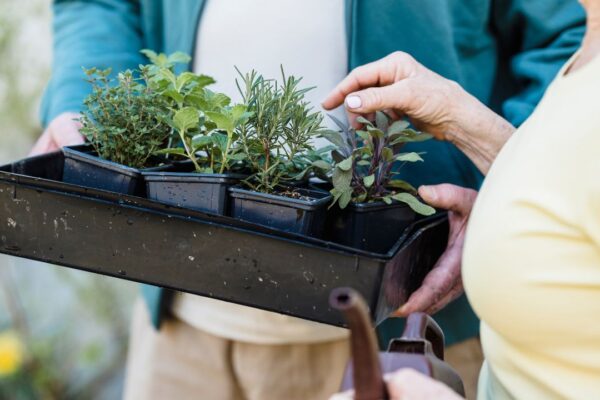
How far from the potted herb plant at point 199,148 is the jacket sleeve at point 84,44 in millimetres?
424

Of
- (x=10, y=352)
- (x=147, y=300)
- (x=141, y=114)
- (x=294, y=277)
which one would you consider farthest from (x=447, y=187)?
(x=10, y=352)

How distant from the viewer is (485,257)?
67 cm

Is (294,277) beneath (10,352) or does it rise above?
above

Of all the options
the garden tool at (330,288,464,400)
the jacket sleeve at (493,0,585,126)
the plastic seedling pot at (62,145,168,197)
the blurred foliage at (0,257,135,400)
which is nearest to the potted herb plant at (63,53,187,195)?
the plastic seedling pot at (62,145,168,197)

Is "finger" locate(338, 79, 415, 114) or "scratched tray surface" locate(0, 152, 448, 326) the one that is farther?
"finger" locate(338, 79, 415, 114)

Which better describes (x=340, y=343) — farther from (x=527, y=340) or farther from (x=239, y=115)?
(x=527, y=340)

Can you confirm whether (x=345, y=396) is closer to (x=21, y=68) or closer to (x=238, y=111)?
(x=238, y=111)

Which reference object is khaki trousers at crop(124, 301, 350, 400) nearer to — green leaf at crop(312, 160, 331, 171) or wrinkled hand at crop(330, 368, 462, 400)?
green leaf at crop(312, 160, 331, 171)

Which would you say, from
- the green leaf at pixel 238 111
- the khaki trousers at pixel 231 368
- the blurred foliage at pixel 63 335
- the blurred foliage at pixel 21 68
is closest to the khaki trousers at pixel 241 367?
the khaki trousers at pixel 231 368

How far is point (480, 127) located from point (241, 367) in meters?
0.68

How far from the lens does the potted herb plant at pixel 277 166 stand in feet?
2.87

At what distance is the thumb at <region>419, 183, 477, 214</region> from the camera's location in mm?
1003

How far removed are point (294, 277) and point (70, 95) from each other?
72 centimetres

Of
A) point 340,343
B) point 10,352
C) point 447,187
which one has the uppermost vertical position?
point 447,187
